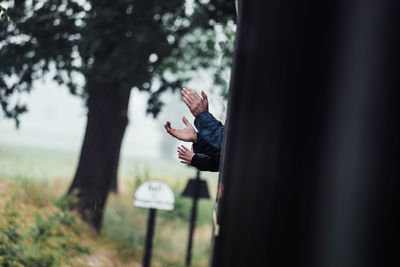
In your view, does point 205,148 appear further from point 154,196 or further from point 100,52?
point 100,52

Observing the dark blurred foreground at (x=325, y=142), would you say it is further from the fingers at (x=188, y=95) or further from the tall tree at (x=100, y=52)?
the tall tree at (x=100, y=52)

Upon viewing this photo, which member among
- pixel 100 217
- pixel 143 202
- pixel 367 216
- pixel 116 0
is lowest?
pixel 100 217

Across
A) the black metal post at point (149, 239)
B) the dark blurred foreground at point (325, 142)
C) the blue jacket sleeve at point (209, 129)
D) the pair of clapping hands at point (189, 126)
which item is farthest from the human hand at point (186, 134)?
the black metal post at point (149, 239)

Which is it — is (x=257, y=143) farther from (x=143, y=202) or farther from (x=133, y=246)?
(x=133, y=246)

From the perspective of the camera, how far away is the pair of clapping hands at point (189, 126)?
225 cm

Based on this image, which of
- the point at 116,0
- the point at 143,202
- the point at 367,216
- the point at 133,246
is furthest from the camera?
the point at 133,246

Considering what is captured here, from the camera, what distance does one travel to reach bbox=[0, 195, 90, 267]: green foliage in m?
4.81

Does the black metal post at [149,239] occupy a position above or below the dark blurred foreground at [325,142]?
below

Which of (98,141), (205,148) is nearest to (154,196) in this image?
(98,141)

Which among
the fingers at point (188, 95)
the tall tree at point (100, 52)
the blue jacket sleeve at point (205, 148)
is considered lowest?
the blue jacket sleeve at point (205, 148)

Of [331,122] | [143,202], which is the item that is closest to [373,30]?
[331,122]

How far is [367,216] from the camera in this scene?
1.34m

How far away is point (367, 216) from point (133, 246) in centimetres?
838

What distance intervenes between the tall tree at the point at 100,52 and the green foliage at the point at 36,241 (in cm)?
136
